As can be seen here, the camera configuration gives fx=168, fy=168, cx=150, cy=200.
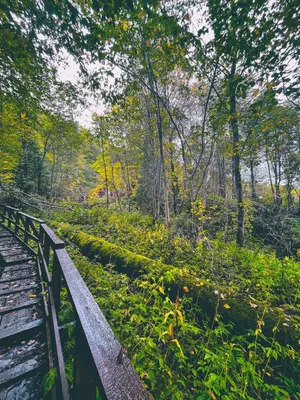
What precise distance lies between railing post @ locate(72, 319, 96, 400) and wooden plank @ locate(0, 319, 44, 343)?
4.80ft

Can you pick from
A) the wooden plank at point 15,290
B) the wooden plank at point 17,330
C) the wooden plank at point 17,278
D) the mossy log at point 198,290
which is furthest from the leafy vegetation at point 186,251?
the wooden plank at point 17,278

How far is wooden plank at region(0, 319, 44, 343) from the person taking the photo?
1891mm

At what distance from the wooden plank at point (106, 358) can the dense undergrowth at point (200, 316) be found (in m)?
1.14

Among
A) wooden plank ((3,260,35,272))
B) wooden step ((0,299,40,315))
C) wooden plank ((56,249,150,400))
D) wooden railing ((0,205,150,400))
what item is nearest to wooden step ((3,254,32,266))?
wooden plank ((3,260,35,272))

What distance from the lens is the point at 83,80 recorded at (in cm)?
511

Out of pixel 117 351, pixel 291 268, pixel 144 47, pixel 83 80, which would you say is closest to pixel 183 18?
pixel 144 47

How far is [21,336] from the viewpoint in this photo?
1.96 m

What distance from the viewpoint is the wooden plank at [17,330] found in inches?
74.4

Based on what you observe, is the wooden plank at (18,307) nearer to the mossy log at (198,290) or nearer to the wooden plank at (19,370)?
the wooden plank at (19,370)

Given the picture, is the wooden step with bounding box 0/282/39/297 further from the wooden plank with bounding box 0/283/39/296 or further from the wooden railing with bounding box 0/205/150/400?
the wooden railing with bounding box 0/205/150/400

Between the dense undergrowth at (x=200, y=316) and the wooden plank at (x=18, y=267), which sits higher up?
the wooden plank at (x=18, y=267)

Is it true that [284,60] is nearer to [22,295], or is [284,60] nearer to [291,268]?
[291,268]

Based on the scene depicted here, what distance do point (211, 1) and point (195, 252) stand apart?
526cm

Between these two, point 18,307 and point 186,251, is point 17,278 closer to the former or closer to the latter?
point 18,307
